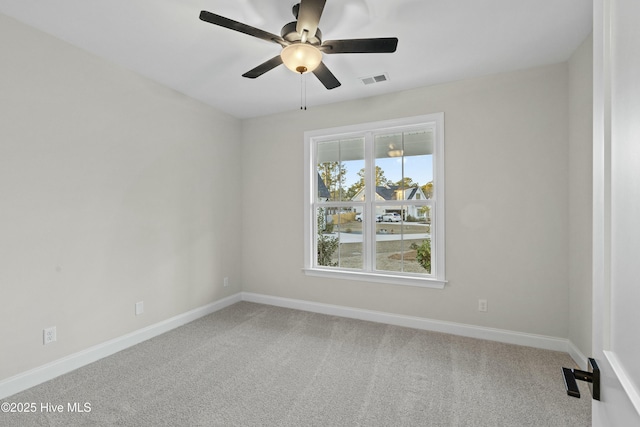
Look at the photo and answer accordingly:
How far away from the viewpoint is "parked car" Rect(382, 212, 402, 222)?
3650 millimetres

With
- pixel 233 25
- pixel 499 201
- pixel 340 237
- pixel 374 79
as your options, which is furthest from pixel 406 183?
pixel 233 25

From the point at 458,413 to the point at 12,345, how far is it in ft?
10.4

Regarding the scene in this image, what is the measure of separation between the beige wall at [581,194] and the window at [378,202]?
110 centimetres

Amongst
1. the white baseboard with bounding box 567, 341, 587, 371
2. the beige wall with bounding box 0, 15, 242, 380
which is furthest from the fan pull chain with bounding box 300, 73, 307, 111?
the white baseboard with bounding box 567, 341, 587, 371

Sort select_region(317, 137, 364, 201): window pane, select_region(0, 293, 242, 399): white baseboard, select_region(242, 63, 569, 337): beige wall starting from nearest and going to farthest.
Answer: select_region(0, 293, 242, 399): white baseboard < select_region(242, 63, 569, 337): beige wall < select_region(317, 137, 364, 201): window pane

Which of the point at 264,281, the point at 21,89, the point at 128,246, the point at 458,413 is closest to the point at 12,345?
the point at 128,246

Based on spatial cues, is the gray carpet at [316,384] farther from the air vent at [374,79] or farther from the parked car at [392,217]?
the air vent at [374,79]

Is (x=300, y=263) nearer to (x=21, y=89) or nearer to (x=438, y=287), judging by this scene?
(x=438, y=287)

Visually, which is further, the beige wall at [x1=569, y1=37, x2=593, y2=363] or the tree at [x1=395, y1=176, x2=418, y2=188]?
the tree at [x1=395, y1=176, x2=418, y2=188]

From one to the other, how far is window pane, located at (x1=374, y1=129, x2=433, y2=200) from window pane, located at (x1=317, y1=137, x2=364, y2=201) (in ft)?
0.82

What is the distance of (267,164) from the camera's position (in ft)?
14.1

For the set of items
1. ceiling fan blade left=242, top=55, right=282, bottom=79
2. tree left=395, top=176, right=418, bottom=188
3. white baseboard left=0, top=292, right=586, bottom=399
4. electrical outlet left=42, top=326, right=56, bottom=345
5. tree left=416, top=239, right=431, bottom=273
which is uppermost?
ceiling fan blade left=242, top=55, right=282, bottom=79

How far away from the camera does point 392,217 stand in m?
3.68

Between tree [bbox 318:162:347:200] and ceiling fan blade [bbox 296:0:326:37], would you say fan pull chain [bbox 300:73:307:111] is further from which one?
ceiling fan blade [bbox 296:0:326:37]
